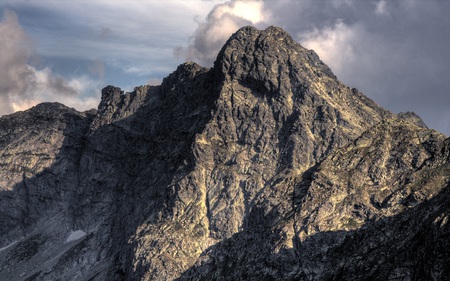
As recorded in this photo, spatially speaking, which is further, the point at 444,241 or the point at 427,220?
the point at 427,220

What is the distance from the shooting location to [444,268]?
161625 mm

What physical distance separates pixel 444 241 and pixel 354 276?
39028 mm

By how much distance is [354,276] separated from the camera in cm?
19738

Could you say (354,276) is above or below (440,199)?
below

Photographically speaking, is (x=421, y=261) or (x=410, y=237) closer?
(x=421, y=261)

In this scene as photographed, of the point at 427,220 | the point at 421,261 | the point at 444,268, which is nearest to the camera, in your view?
the point at 444,268

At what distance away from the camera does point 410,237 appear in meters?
192

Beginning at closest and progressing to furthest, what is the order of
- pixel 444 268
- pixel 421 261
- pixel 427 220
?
pixel 444 268, pixel 421 261, pixel 427 220

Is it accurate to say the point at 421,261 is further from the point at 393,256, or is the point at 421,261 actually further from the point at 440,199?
the point at 440,199

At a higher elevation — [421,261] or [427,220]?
[427,220]

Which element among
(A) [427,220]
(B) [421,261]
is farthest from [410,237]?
(B) [421,261]

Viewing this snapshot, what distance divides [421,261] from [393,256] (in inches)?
618

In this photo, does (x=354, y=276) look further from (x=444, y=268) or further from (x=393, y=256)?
(x=444, y=268)

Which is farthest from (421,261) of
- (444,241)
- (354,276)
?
(354,276)
